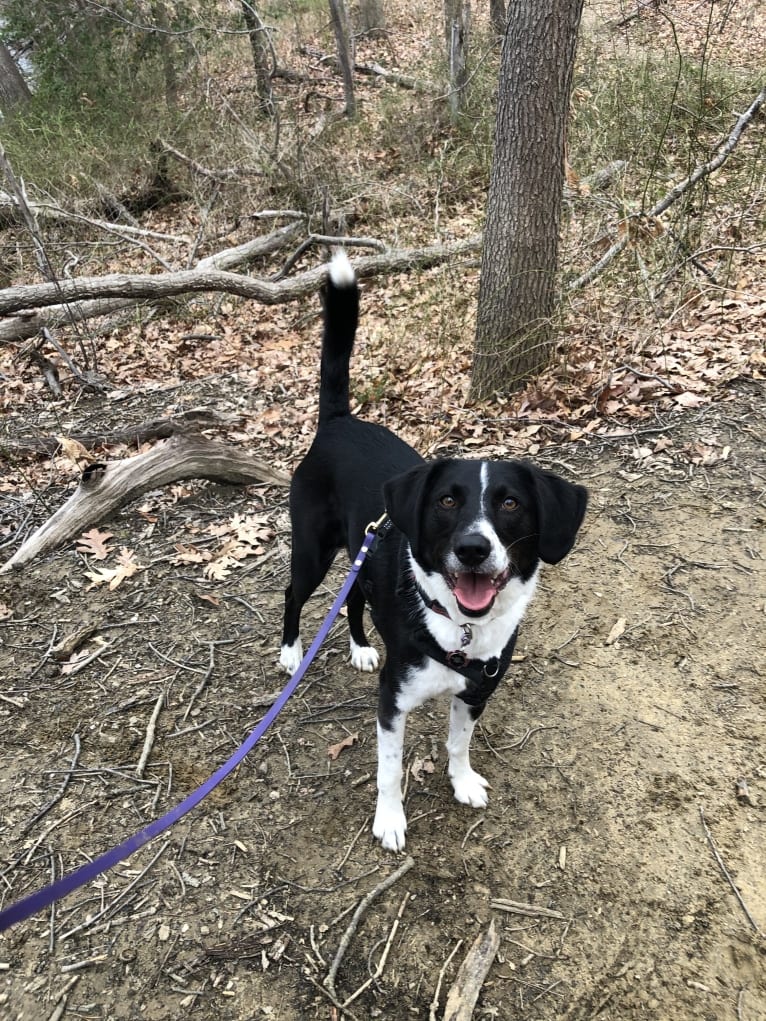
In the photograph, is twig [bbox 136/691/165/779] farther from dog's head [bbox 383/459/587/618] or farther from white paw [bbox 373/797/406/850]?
dog's head [bbox 383/459/587/618]

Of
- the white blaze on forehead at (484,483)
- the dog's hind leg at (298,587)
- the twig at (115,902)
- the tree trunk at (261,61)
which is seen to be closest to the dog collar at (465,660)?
the white blaze on forehead at (484,483)

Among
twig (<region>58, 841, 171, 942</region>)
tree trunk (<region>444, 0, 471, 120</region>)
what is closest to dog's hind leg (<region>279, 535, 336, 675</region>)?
twig (<region>58, 841, 171, 942</region>)

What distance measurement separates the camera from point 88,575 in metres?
4.17

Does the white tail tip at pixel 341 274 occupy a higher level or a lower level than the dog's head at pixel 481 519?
higher

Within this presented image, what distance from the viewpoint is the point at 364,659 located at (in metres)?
3.50

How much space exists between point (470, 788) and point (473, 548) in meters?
1.25

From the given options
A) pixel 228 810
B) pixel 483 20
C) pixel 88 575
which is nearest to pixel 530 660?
pixel 228 810

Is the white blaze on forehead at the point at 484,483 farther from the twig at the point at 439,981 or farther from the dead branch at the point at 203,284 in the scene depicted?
the dead branch at the point at 203,284

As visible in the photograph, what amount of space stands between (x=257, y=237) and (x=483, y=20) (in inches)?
394

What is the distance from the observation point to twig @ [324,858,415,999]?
2.20 meters

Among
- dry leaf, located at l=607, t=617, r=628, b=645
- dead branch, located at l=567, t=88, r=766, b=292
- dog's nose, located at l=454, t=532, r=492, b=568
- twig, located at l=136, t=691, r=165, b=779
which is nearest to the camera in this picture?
dog's nose, located at l=454, t=532, r=492, b=568

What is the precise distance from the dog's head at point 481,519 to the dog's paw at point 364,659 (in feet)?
4.11

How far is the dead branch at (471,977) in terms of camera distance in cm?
211

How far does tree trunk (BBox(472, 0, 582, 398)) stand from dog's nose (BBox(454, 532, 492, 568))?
3574mm
